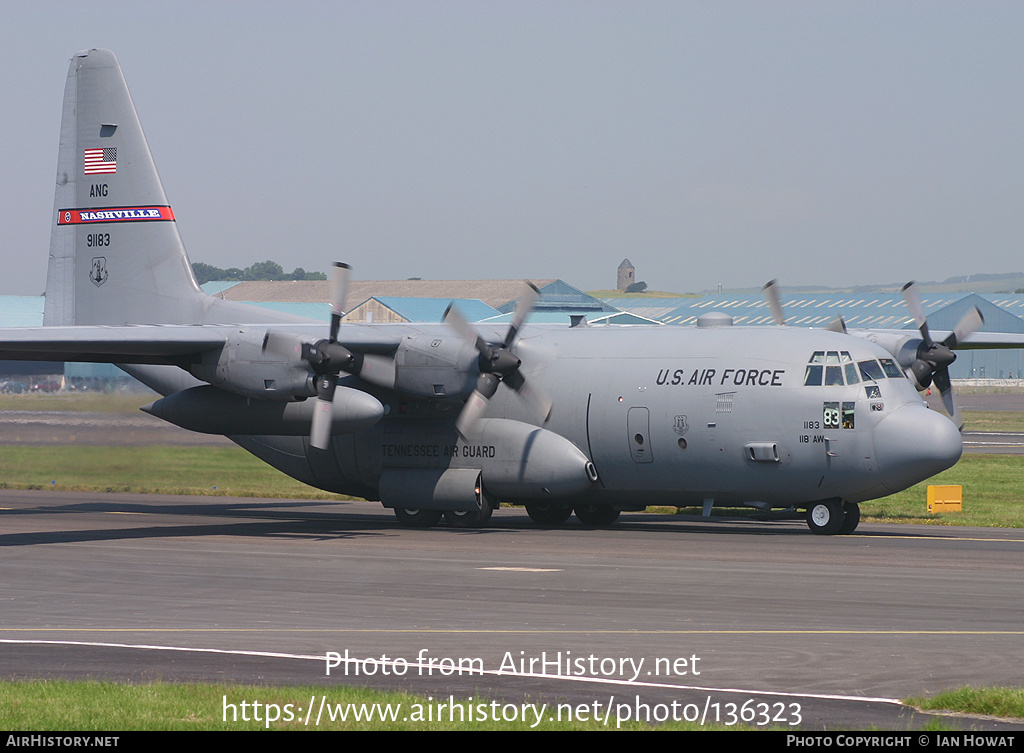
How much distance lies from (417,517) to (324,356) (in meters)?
5.04

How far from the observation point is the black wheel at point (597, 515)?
29.3 m

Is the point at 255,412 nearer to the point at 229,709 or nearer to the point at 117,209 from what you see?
the point at 117,209

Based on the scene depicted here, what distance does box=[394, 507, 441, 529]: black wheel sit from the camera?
28828 mm

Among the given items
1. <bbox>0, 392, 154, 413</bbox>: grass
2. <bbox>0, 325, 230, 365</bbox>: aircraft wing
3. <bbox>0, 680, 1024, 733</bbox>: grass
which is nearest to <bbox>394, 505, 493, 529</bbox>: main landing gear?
<bbox>0, 325, 230, 365</bbox>: aircraft wing

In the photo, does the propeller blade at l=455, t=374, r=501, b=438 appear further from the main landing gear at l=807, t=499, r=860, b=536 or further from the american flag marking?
the american flag marking

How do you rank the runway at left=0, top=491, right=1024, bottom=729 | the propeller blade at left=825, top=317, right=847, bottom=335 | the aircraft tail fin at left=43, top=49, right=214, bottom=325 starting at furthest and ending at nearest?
the aircraft tail fin at left=43, top=49, right=214, bottom=325
the propeller blade at left=825, top=317, right=847, bottom=335
the runway at left=0, top=491, right=1024, bottom=729

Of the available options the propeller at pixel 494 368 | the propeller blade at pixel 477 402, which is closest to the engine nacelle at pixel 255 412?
the propeller blade at pixel 477 402

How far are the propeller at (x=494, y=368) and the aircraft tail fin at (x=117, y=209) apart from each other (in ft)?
25.8

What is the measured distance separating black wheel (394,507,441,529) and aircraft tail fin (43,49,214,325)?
24.3ft

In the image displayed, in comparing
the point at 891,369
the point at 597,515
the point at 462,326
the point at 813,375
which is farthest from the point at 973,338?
the point at 462,326

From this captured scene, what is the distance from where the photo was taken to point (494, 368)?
89.6 feet
